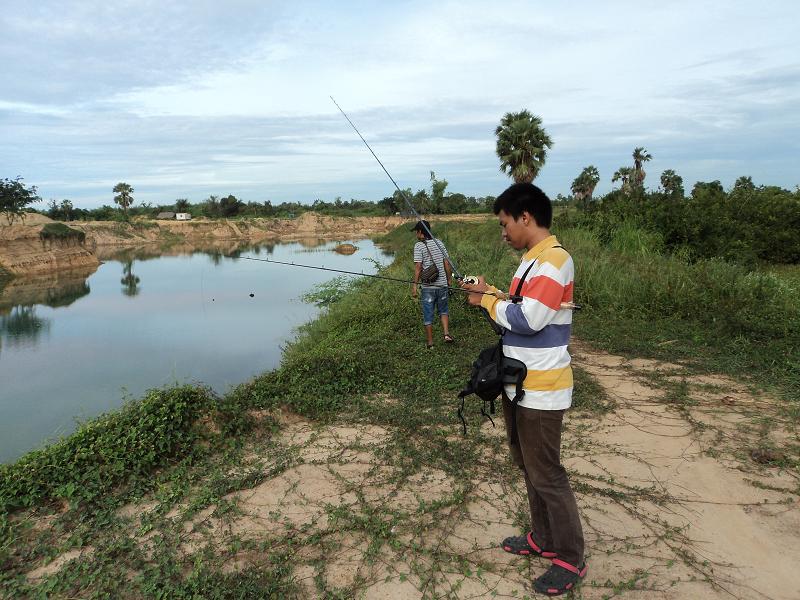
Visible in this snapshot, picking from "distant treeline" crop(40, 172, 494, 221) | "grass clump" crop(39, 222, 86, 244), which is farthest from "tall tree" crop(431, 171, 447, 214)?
"grass clump" crop(39, 222, 86, 244)

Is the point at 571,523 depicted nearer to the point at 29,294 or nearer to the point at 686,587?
the point at 686,587

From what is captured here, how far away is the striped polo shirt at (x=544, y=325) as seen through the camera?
2.05 m

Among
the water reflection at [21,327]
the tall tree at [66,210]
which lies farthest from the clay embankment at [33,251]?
the tall tree at [66,210]

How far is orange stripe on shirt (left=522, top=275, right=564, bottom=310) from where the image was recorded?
2.05 meters

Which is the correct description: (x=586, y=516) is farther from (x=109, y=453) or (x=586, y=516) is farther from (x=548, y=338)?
(x=109, y=453)

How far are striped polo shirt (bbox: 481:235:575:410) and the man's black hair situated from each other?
4.4 inches

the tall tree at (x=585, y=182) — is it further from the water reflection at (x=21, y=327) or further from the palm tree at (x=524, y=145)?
the water reflection at (x=21, y=327)

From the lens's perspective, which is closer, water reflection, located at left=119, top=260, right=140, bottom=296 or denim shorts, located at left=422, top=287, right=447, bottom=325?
denim shorts, located at left=422, top=287, right=447, bottom=325

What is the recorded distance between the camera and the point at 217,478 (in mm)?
3375

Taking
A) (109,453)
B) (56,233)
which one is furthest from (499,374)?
(56,233)

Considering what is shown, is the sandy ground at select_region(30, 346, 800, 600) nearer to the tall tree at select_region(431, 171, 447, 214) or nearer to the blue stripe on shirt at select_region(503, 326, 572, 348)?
the blue stripe on shirt at select_region(503, 326, 572, 348)

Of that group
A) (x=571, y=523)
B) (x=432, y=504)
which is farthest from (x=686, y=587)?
(x=432, y=504)

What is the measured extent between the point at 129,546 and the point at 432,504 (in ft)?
5.34

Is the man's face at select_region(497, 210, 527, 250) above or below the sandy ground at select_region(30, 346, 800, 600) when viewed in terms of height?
above
